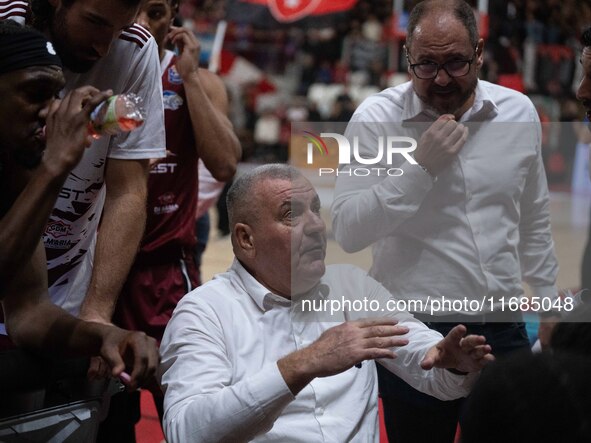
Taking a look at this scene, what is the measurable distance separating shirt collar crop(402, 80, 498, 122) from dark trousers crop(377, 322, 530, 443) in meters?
0.58

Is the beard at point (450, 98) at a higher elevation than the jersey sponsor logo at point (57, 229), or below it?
higher

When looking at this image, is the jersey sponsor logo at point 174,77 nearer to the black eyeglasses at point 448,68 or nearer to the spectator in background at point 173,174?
the spectator in background at point 173,174

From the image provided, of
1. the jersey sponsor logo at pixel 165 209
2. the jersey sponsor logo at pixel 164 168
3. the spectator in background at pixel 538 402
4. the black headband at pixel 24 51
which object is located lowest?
the jersey sponsor logo at pixel 165 209

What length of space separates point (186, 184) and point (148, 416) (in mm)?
1196

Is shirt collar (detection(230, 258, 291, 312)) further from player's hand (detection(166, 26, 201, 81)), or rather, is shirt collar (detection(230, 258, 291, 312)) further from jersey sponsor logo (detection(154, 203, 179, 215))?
player's hand (detection(166, 26, 201, 81))

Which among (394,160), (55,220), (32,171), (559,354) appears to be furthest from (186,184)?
(559,354)

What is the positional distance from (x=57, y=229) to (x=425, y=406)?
3.69ft

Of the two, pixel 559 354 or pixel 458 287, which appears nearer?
pixel 559 354

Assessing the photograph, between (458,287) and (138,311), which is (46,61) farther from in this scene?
(138,311)

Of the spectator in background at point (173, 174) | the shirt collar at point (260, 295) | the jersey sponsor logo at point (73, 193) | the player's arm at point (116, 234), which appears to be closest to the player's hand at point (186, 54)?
the spectator in background at point (173, 174)

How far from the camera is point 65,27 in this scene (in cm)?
246

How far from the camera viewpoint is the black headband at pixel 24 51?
216cm

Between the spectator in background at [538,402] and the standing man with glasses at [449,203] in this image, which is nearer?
the spectator in background at [538,402]

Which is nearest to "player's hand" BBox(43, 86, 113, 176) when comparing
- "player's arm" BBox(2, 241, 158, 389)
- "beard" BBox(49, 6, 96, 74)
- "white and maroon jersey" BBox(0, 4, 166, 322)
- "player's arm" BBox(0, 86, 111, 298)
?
"player's arm" BBox(0, 86, 111, 298)
